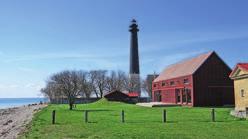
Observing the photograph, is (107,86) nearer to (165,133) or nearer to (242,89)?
(242,89)

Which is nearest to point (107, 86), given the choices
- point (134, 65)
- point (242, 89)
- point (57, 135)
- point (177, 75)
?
point (134, 65)

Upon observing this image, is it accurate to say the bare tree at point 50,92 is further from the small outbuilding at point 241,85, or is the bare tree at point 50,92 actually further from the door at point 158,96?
the small outbuilding at point 241,85

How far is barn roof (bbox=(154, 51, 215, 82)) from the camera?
6481cm

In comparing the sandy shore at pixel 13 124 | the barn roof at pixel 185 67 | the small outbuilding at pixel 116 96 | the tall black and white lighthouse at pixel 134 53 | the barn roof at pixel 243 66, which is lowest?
the sandy shore at pixel 13 124

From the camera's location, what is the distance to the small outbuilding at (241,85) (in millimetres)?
34344

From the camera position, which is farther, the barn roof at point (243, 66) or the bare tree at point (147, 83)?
the bare tree at point (147, 83)

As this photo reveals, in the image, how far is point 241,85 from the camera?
35.3 metres

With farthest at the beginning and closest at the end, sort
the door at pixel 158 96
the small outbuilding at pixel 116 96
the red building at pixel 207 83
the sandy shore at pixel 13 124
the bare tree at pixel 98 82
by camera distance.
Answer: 1. the bare tree at pixel 98 82
2. the small outbuilding at pixel 116 96
3. the door at pixel 158 96
4. the red building at pixel 207 83
5. the sandy shore at pixel 13 124

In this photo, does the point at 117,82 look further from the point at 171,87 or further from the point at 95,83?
the point at 171,87

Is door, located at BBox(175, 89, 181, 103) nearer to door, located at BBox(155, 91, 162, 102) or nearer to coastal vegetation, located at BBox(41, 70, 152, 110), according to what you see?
door, located at BBox(155, 91, 162, 102)

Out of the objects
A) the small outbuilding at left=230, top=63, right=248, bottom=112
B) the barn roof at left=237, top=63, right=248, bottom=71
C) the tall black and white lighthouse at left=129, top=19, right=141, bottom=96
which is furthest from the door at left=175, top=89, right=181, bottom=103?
the tall black and white lighthouse at left=129, top=19, right=141, bottom=96

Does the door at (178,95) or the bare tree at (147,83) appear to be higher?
the bare tree at (147,83)

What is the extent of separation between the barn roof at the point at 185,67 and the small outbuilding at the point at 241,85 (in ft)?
89.5

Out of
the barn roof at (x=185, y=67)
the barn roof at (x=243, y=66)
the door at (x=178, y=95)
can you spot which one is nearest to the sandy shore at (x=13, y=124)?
the barn roof at (x=243, y=66)
